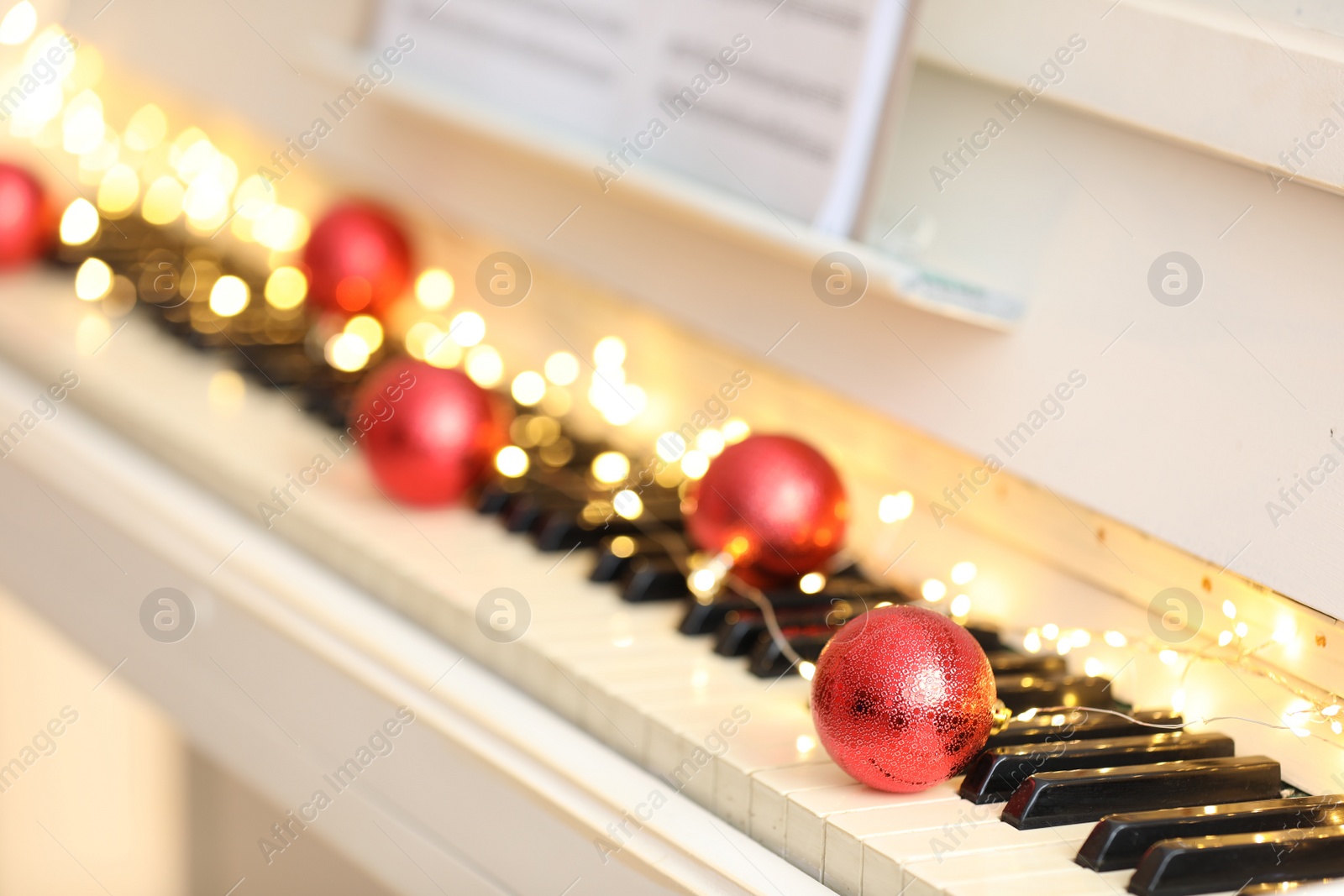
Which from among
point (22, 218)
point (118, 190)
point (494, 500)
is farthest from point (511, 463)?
point (118, 190)

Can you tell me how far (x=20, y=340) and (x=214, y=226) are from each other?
466 millimetres

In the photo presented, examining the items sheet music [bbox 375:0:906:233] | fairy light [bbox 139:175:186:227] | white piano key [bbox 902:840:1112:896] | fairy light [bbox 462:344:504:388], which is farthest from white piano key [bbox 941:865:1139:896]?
fairy light [bbox 139:175:186:227]

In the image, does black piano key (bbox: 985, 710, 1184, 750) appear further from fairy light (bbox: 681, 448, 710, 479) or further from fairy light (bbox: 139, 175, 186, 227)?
fairy light (bbox: 139, 175, 186, 227)

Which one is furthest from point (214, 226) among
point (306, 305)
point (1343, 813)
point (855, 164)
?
point (1343, 813)

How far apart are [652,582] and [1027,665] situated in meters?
0.35

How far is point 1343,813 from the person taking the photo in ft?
3.15

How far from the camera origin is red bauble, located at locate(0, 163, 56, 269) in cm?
210

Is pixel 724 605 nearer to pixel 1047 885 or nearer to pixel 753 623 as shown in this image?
pixel 753 623

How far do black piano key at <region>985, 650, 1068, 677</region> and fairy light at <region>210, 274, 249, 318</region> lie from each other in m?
1.26

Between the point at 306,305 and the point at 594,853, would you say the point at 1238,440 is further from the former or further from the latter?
the point at 306,305

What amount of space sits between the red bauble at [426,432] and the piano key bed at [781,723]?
0.11 feet

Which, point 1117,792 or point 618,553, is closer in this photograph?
point 1117,792

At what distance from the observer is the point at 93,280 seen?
2.08 meters

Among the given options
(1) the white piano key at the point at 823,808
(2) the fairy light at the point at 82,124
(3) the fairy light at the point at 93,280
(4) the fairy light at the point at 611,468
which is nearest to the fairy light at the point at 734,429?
(4) the fairy light at the point at 611,468
